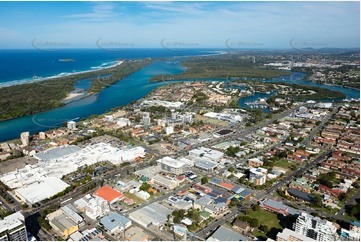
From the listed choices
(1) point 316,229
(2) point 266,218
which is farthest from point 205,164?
(1) point 316,229

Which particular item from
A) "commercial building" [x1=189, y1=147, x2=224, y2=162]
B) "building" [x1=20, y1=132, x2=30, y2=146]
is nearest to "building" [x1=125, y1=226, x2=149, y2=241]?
"commercial building" [x1=189, y1=147, x2=224, y2=162]

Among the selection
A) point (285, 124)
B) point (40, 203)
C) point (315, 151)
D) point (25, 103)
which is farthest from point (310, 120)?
point (25, 103)

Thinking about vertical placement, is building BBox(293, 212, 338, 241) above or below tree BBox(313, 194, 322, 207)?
above

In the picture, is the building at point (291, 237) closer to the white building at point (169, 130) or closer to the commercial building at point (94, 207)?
the commercial building at point (94, 207)

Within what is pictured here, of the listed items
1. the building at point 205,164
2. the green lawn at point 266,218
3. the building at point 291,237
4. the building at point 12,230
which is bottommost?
the green lawn at point 266,218

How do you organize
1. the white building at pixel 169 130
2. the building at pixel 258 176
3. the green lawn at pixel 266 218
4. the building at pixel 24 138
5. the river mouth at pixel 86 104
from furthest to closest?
the river mouth at pixel 86 104
the white building at pixel 169 130
the building at pixel 24 138
the building at pixel 258 176
the green lawn at pixel 266 218

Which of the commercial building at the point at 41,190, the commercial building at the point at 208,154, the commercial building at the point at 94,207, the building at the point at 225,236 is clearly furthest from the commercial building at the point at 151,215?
the commercial building at the point at 208,154

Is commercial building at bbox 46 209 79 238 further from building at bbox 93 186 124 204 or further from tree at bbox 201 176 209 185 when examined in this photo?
tree at bbox 201 176 209 185
